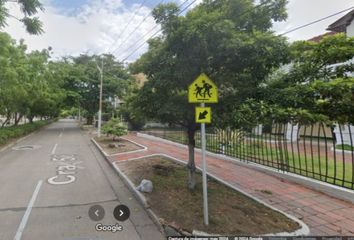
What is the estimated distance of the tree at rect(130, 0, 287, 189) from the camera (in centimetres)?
474

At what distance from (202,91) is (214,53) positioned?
0.87 metres

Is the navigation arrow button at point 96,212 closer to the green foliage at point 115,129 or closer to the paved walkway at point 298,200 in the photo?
the paved walkway at point 298,200

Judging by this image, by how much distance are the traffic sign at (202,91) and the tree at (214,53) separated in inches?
19.0

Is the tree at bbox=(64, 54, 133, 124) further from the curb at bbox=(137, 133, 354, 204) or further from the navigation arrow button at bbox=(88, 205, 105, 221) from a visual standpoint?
the navigation arrow button at bbox=(88, 205, 105, 221)

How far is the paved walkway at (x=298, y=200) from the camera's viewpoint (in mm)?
5004

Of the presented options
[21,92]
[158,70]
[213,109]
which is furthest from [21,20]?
[21,92]

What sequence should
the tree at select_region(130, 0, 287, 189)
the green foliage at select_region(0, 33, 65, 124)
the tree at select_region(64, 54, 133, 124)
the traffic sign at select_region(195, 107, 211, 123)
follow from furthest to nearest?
the tree at select_region(64, 54, 133, 124) → the green foliage at select_region(0, 33, 65, 124) → the tree at select_region(130, 0, 287, 189) → the traffic sign at select_region(195, 107, 211, 123)

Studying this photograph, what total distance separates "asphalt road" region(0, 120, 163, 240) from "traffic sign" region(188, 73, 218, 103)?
241cm

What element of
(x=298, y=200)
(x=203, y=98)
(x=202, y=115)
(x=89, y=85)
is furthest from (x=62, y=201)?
(x=89, y=85)


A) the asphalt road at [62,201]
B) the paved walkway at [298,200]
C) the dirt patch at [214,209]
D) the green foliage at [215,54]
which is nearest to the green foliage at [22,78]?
the asphalt road at [62,201]

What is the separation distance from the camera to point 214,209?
5430 millimetres

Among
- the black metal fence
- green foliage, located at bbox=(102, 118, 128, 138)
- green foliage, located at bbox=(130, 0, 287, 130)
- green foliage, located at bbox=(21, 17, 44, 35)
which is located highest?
green foliage, located at bbox=(21, 17, 44, 35)

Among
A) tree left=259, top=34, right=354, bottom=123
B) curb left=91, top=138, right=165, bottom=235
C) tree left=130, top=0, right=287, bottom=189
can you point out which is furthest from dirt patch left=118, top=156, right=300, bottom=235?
tree left=259, top=34, right=354, bottom=123

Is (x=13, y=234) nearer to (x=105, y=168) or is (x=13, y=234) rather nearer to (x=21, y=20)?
(x=21, y=20)
